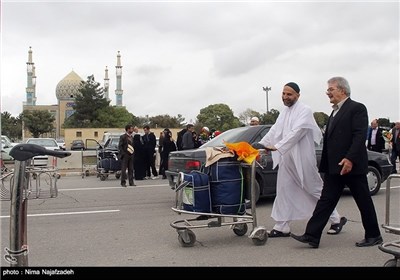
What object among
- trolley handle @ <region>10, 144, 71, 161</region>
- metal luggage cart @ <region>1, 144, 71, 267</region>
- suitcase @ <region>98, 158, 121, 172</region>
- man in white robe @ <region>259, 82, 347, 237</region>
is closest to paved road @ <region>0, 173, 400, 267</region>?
man in white robe @ <region>259, 82, 347, 237</region>

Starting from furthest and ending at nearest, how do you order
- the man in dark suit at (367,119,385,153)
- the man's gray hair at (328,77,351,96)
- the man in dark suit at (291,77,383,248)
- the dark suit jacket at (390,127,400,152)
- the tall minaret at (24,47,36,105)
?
the tall minaret at (24,47,36,105) < the man in dark suit at (367,119,385,153) < the dark suit jacket at (390,127,400,152) < the man's gray hair at (328,77,351,96) < the man in dark suit at (291,77,383,248)

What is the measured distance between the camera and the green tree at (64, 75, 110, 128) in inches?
3169

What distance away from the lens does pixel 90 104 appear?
81.1m

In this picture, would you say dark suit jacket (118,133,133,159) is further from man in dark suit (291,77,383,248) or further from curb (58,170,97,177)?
man in dark suit (291,77,383,248)

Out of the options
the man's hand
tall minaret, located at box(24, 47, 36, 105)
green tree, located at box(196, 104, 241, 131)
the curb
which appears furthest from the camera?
tall minaret, located at box(24, 47, 36, 105)

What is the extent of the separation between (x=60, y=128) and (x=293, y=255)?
107595 millimetres

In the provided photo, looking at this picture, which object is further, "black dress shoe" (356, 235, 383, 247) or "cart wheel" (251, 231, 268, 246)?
"cart wheel" (251, 231, 268, 246)

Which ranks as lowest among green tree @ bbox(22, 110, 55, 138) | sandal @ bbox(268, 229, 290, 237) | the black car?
sandal @ bbox(268, 229, 290, 237)

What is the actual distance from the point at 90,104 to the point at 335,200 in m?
78.2

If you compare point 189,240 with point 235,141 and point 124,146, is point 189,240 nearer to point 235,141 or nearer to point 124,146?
point 235,141

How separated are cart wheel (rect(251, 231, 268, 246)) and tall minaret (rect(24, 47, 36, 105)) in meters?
120

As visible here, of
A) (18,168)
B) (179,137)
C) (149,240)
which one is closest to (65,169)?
(179,137)

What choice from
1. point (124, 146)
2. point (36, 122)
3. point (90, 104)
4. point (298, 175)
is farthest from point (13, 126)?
point (298, 175)

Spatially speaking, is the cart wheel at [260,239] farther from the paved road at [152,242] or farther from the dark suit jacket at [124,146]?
the dark suit jacket at [124,146]
